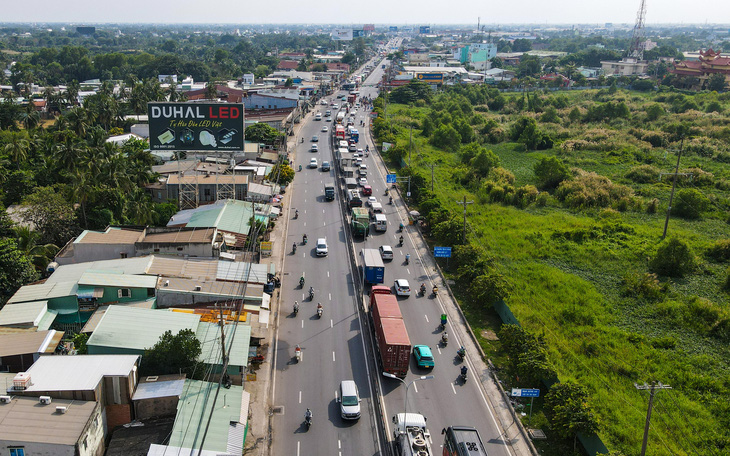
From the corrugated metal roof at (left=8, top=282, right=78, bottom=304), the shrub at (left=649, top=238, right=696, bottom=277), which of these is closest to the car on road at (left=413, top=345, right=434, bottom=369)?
the corrugated metal roof at (left=8, top=282, right=78, bottom=304)

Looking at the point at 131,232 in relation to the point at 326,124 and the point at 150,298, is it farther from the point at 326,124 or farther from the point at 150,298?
the point at 326,124

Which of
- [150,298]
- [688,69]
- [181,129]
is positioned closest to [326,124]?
[181,129]

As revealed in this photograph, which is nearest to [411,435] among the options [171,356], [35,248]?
[171,356]

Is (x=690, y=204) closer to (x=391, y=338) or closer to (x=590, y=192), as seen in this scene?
(x=590, y=192)

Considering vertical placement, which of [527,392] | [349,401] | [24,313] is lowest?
[349,401]

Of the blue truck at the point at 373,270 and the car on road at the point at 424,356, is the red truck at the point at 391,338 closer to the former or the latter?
the car on road at the point at 424,356

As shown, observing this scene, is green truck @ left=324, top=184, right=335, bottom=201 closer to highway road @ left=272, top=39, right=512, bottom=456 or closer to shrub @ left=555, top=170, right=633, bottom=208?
highway road @ left=272, top=39, right=512, bottom=456
